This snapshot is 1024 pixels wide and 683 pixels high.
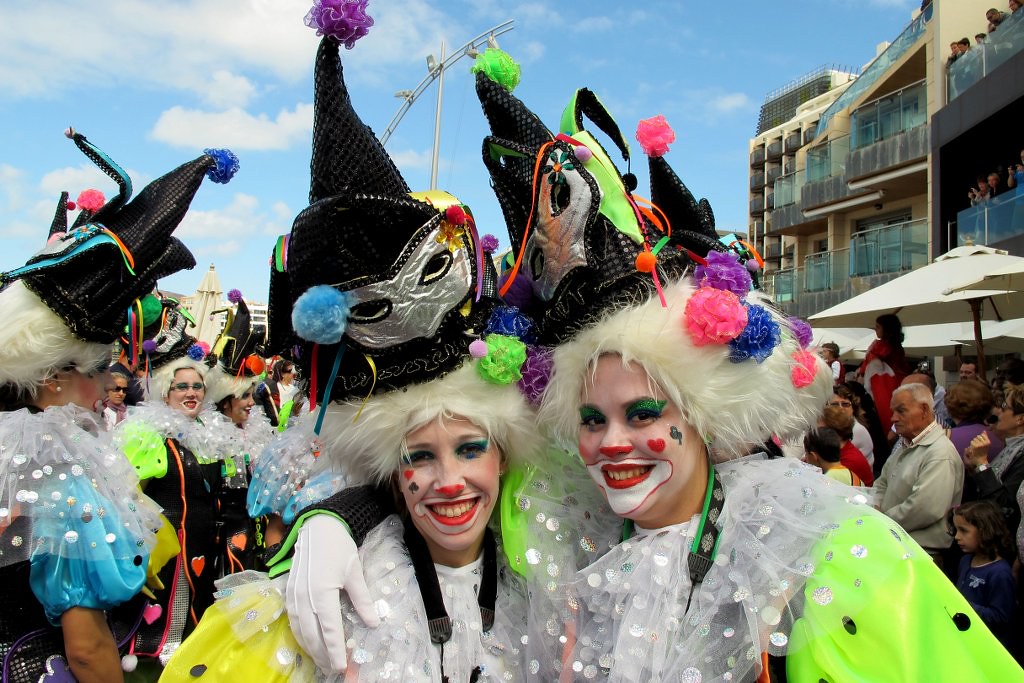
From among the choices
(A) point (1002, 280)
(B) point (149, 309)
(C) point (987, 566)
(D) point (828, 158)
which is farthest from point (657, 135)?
(D) point (828, 158)

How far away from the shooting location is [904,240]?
14.3 m

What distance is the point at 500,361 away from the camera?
2.09 metres

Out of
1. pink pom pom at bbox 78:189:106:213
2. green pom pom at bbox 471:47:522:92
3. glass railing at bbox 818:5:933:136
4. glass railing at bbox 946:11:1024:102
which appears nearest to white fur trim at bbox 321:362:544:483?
green pom pom at bbox 471:47:522:92

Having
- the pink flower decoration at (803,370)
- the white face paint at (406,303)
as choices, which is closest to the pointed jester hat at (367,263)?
the white face paint at (406,303)

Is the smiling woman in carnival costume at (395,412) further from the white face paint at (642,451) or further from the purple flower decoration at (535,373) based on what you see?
the white face paint at (642,451)

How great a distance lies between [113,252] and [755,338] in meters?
2.31

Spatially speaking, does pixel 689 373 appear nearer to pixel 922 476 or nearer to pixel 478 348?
pixel 478 348

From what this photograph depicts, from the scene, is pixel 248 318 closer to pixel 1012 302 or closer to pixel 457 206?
pixel 457 206

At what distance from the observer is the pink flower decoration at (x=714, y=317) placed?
6.11 feet

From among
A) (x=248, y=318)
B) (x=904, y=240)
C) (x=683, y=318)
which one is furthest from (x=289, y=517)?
(x=904, y=240)

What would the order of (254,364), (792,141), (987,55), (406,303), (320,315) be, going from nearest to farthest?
1. (320,315)
2. (406,303)
3. (254,364)
4. (987,55)
5. (792,141)

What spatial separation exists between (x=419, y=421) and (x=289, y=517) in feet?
7.43

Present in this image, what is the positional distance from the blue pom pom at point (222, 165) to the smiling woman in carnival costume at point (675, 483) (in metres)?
1.32

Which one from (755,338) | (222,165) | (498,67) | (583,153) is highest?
(498,67)
